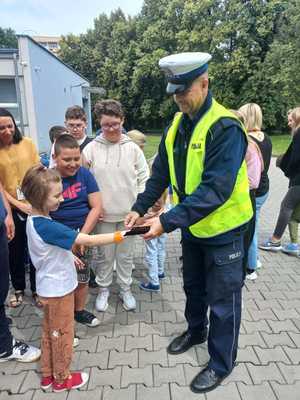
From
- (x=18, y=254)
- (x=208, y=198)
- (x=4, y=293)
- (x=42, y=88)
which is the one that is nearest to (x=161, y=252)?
(x=18, y=254)

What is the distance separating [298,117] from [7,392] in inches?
163

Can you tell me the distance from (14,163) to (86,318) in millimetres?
1530

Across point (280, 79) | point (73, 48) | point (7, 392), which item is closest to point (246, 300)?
point (7, 392)

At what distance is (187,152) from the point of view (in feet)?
7.73

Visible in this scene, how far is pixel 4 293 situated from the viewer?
2.78 m

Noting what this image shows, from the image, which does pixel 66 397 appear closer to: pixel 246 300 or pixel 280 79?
pixel 246 300

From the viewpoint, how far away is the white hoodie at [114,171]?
11.0 feet

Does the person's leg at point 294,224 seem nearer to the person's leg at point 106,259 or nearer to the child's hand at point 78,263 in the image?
the person's leg at point 106,259

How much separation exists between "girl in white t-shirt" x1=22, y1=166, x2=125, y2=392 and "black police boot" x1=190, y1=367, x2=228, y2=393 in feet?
2.49

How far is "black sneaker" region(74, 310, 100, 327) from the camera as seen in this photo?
332 centimetres

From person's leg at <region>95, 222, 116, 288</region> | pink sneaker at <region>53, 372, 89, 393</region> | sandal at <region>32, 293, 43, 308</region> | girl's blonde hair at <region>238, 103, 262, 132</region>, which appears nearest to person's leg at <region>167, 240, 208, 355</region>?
pink sneaker at <region>53, 372, 89, 393</region>

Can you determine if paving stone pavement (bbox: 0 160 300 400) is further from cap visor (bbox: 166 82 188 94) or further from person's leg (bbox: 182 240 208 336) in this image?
cap visor (bbox: 166 82 188 94)

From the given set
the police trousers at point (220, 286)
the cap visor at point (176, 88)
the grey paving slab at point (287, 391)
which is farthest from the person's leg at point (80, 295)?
the cap visor at point (176, 88)

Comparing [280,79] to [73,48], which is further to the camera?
[73,48]
